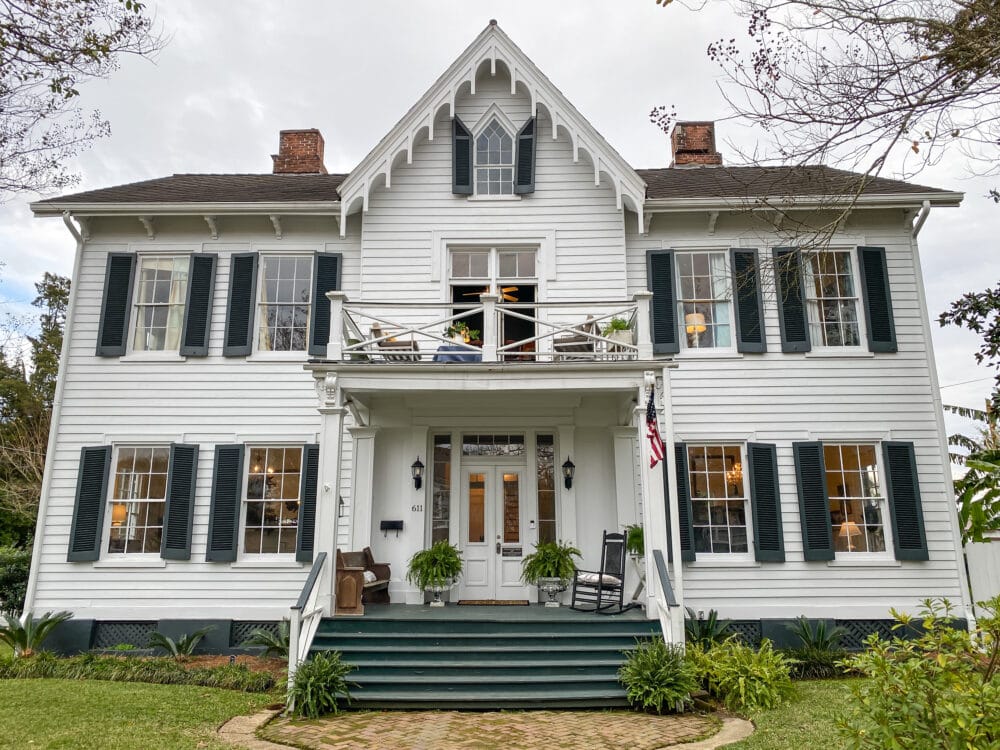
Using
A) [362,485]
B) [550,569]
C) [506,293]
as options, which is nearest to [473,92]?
[506,293]

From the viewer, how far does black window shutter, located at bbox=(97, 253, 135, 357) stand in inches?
432

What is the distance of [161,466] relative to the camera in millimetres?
10844

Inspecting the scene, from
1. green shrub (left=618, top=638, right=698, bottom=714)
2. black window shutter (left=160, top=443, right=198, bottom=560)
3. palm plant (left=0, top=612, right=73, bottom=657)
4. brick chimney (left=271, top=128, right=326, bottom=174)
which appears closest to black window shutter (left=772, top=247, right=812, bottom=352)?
green shrub (left=618, top=638, right=698, bottom=714)

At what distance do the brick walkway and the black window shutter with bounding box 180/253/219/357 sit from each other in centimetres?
640

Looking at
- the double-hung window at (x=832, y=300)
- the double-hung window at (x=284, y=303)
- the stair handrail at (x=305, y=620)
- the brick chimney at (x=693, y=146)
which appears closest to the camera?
the stair handrail at (x=305, y=620)

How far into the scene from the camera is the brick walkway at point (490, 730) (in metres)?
6.19

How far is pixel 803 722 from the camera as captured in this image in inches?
262


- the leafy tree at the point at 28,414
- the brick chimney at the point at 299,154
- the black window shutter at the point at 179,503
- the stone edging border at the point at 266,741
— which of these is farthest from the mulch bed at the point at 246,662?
the leafy tree at the point at 28,414

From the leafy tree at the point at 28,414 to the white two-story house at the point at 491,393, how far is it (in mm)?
12244

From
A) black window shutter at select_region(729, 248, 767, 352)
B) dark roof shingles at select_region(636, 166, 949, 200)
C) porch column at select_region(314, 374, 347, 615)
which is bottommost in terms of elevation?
porch column at select_region(314, 374, 347, 615)

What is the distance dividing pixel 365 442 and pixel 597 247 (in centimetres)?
510

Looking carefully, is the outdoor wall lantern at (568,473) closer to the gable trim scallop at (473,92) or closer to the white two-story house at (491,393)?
the white two-story house at (491,393)

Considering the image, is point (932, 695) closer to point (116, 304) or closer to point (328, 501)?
point (328, 501)

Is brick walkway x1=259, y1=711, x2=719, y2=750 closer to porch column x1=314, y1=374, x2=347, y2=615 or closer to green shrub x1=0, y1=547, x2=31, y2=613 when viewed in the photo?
porch column x1=314, y1=374, x2=347, y2=615
